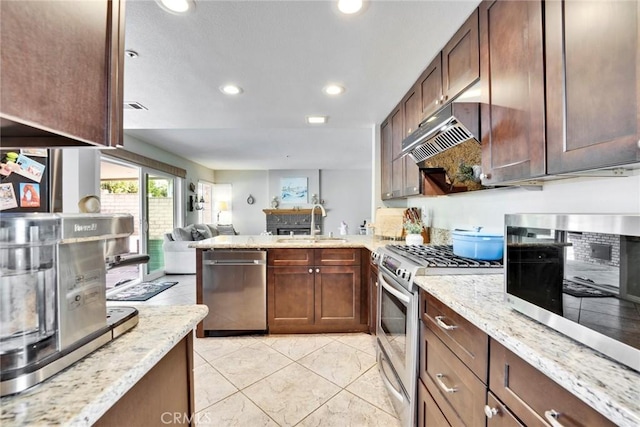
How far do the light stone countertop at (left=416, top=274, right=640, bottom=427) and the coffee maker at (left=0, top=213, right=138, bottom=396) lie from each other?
106cm

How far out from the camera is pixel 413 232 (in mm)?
2586

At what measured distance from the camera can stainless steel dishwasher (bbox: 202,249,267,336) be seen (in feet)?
8.92

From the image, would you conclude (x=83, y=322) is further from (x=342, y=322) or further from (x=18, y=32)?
(x=342, y=322)

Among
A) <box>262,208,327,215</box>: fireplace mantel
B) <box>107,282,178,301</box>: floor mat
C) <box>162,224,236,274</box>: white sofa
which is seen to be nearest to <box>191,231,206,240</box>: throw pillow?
<box>162,224,236,274</box>: white sofa

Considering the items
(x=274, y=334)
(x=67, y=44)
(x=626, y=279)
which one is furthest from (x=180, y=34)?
(x=274, y=334)

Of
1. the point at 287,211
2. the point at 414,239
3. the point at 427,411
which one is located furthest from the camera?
the point at 287,211

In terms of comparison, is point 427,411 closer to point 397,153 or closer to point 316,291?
point 316,291

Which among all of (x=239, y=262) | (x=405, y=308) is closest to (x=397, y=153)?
(x=405, y=308)

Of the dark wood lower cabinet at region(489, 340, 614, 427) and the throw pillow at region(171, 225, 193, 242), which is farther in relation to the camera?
the throw pillow at region(171, 225, 193, 242)

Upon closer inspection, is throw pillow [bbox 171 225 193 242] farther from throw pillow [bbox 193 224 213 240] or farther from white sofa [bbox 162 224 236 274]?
throw pillow [bbox 193 224 213 240]

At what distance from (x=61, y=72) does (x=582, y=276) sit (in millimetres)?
1269

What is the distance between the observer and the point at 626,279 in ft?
2.12

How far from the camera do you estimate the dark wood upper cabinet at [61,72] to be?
45 centimetres

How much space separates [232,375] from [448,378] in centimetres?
164
